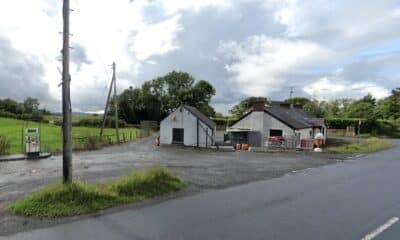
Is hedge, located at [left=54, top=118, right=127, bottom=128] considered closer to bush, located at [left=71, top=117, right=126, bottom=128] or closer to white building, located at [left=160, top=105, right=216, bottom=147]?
bush, located at [left=71, top=117, right=126, bottom=128]

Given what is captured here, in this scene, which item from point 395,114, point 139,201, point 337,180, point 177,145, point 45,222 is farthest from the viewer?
point 395,114

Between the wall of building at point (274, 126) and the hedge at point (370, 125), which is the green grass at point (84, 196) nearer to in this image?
the wall of building at point (274, 126)

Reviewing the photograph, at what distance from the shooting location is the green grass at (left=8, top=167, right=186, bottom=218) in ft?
24.7

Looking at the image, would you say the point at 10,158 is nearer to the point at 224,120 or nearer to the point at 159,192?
the point at 159,192

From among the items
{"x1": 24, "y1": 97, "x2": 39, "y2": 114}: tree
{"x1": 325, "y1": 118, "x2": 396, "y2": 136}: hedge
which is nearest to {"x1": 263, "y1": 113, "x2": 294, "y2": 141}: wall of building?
{"x1": 325, "y1": 118, "x2": 396, "y2": 136}: hedge

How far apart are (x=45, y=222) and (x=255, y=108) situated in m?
32.3

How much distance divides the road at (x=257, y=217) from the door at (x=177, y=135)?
2576 cm

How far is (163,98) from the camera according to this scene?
85562 mm

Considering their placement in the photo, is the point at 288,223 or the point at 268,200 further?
the point at 268,200

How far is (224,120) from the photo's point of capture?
72.3m

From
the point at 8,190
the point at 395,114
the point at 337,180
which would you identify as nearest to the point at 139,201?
the point at 8,190

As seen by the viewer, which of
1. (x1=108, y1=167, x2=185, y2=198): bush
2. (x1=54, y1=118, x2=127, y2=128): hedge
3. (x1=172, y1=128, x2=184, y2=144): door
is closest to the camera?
(x1=108, y1=167, x2=185, y2=198): bush

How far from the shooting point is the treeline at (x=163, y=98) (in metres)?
80.8

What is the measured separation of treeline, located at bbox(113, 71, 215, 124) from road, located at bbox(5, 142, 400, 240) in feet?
229
